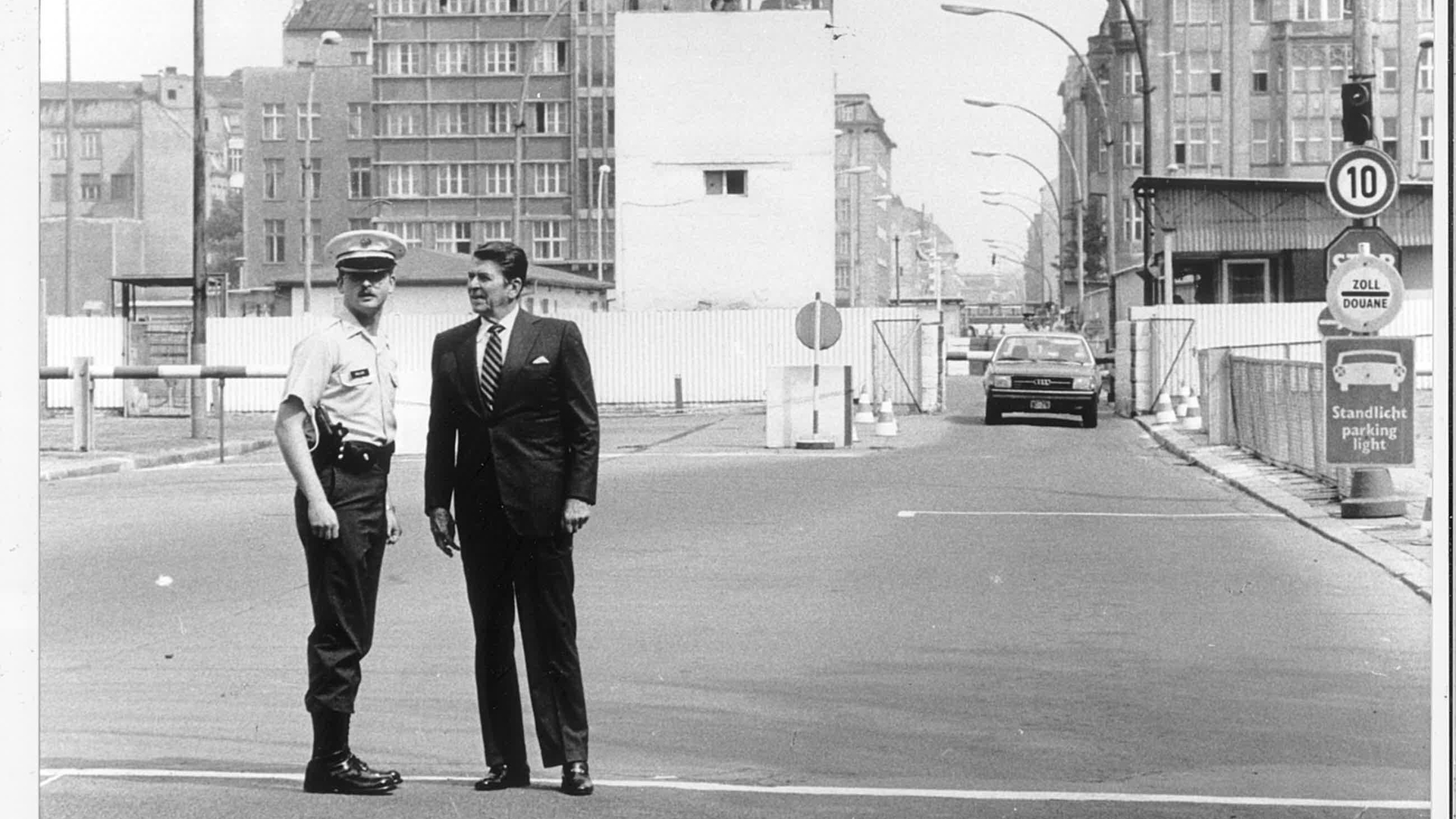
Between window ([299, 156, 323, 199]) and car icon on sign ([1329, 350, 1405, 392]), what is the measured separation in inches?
117

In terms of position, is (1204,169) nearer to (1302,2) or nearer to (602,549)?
(1302,2)

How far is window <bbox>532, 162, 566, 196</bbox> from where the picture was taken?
18.7 ft

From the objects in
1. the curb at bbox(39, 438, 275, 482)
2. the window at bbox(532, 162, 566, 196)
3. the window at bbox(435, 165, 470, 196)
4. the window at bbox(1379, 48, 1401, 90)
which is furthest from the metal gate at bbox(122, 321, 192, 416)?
the window at bbox(1379, 48, 1401, 90)

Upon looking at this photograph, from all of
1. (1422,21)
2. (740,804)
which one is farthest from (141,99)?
(1422,21)

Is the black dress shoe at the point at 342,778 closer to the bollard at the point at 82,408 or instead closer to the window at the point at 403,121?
the window at the point at 403,121

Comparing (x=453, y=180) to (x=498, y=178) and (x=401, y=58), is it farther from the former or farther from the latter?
(x=401, y=58)

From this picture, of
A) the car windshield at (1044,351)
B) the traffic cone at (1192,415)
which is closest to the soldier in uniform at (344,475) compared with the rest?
the traffic cone at (1192,415)

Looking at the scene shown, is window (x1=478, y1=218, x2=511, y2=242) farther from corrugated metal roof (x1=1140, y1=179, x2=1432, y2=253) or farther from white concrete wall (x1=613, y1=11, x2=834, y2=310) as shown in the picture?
corrugated metal roof (x1=1140, y1=179, x2=1432, y2=253)

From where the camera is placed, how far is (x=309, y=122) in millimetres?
5582

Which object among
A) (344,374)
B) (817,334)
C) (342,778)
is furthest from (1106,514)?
(344,374)

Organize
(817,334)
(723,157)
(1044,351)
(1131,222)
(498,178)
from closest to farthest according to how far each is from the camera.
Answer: (498,178)
(723,157)
(1131,222)
(817,334)
(1044,351)

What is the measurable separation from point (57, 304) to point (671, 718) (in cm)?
224

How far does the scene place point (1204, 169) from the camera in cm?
669

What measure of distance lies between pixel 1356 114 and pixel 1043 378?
1533 centimetres
